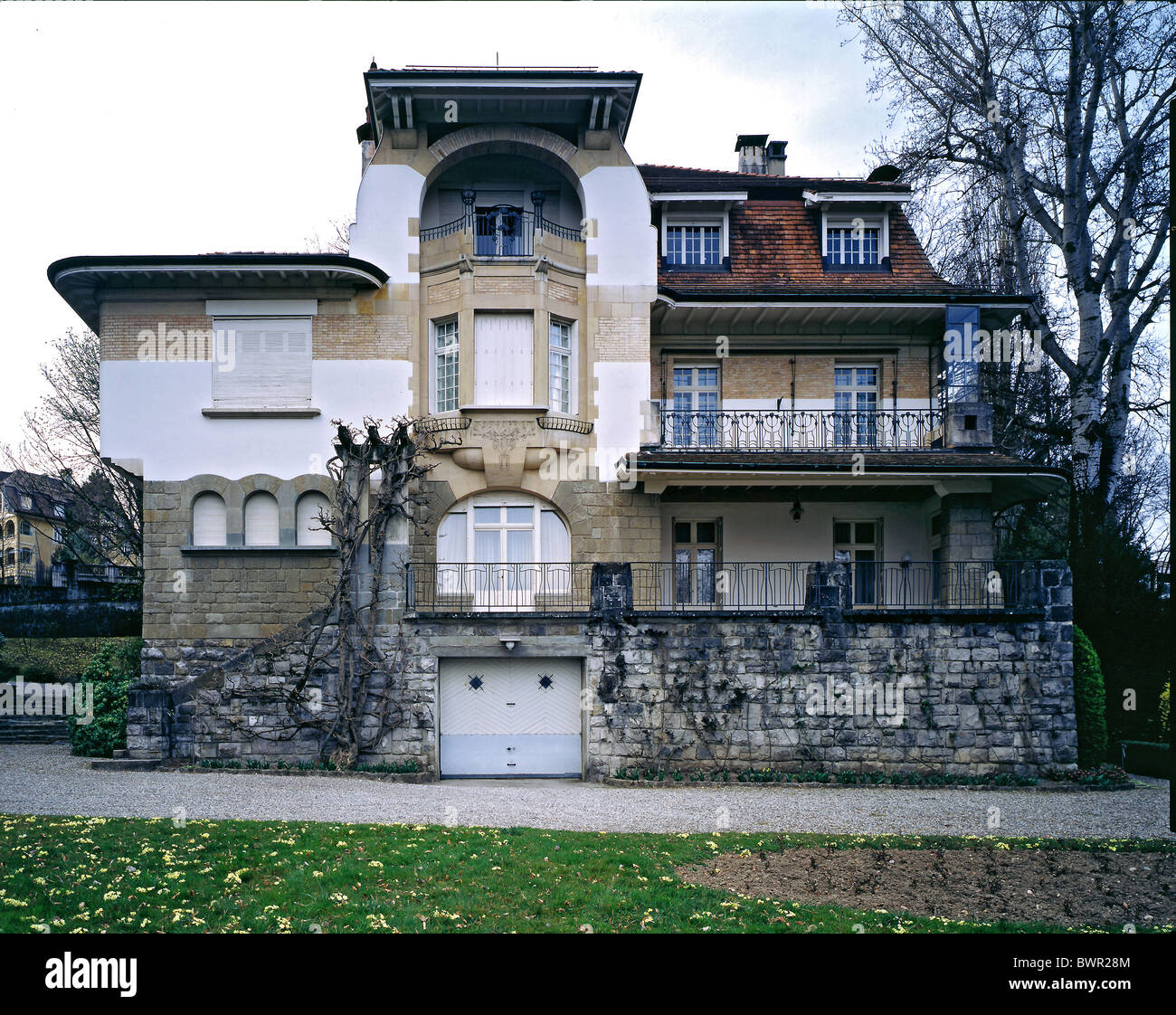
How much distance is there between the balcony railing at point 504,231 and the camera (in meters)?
20.1

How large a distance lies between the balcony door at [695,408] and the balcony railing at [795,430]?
2cm

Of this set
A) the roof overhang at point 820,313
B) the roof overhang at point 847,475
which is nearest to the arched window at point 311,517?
the roof overhang at point 847,475

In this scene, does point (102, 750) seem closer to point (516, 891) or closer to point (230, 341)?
point (230, 341)

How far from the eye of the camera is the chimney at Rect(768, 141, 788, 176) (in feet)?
85.5

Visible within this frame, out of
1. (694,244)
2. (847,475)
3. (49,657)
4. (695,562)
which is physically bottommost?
(49,657)

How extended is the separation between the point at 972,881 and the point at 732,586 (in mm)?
11032

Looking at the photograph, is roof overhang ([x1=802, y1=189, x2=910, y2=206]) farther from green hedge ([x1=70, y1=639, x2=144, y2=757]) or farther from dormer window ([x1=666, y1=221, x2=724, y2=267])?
green hedge ([x1=70, y1=639, x2=144, y2=757])

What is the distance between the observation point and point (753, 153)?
2634 cm

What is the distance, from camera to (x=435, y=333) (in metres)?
20.1

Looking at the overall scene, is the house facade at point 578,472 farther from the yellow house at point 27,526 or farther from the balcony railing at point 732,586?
the yellow house at point 27,526

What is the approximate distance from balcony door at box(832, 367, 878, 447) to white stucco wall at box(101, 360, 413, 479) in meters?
10.7

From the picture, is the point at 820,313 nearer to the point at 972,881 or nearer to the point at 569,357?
the point at 569,357

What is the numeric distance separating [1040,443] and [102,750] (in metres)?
25.1

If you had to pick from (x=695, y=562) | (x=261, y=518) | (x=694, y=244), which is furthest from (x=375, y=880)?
(x=694, y=244)
